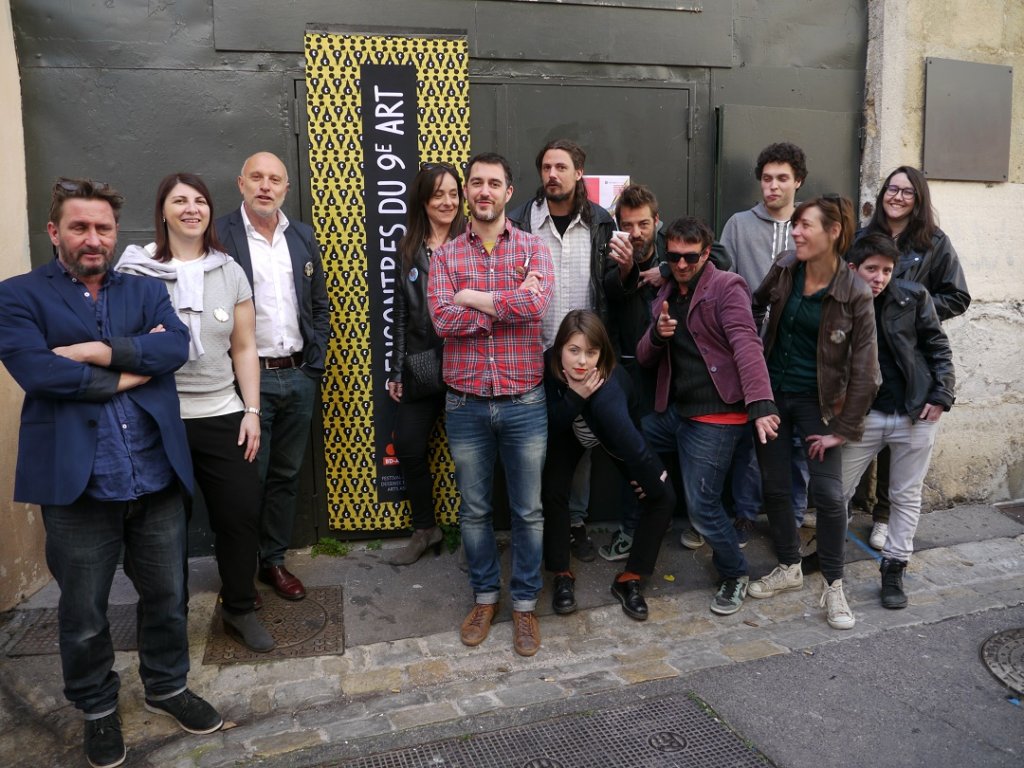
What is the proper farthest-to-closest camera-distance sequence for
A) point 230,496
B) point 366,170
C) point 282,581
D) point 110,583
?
point 366,170 → point 282,581 → point 230,496 → point 110,583

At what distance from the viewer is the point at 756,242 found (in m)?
4.71

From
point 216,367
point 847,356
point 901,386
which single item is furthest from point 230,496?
point 901,386

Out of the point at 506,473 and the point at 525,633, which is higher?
the point at 506,473

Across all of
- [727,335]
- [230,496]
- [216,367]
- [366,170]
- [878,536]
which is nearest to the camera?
[216,367]

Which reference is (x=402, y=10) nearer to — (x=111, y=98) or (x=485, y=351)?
(x=111, y=98)

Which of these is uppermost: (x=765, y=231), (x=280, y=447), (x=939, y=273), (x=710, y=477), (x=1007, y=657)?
(x=765, y=231)

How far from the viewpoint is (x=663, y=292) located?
4.21 meters

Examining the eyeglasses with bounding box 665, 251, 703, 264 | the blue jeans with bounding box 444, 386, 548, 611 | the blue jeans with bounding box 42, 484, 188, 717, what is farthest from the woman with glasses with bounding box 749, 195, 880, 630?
the blue jeans with bounding box 42, 484, 188, 717

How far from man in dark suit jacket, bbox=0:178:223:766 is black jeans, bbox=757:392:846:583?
9.23 ft

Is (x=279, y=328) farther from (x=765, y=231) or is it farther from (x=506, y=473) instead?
(x=765, y=231)

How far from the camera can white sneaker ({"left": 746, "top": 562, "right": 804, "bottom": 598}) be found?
4398mm

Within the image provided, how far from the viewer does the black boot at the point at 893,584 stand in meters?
4.33

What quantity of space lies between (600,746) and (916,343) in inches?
105

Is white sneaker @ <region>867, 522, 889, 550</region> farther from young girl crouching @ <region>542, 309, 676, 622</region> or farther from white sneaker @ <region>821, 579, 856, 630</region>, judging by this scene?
young girl crouching @ <region>542, 309, 676, 622</region>
